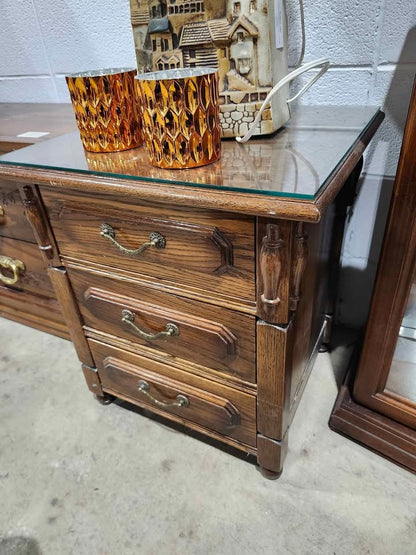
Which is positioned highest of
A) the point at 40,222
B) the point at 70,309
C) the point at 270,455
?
the point at 40,222

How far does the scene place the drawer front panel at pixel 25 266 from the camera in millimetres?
1128

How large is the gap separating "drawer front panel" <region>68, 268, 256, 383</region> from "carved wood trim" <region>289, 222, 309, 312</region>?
8 cm

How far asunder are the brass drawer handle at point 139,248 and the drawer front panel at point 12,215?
0.47 meters

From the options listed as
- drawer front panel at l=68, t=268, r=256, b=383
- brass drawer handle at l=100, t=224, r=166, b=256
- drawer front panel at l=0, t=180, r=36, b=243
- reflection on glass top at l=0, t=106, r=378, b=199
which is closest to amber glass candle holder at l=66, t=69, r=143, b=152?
reflection on glass top at l=0, t=106, r=378, b=199

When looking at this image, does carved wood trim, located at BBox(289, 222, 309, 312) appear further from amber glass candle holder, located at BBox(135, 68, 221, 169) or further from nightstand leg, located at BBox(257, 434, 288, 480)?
nightstand leg, located at BBox(257, 434, 288, 480)

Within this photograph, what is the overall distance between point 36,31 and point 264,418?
4.15 feet

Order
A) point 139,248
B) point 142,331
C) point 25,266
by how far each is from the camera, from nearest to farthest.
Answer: point 139,248, point 142,331, point 25,266

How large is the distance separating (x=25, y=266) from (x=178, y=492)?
76 cm

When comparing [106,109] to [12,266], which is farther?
[12,266]

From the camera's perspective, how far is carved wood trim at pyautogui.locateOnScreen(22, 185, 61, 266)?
2.39ft

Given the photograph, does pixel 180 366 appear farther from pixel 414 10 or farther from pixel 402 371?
pixel 414 10

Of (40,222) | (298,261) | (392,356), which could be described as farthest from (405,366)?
(40,222)

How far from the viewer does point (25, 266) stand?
118 cm

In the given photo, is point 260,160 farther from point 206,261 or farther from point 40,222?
point 40,222
